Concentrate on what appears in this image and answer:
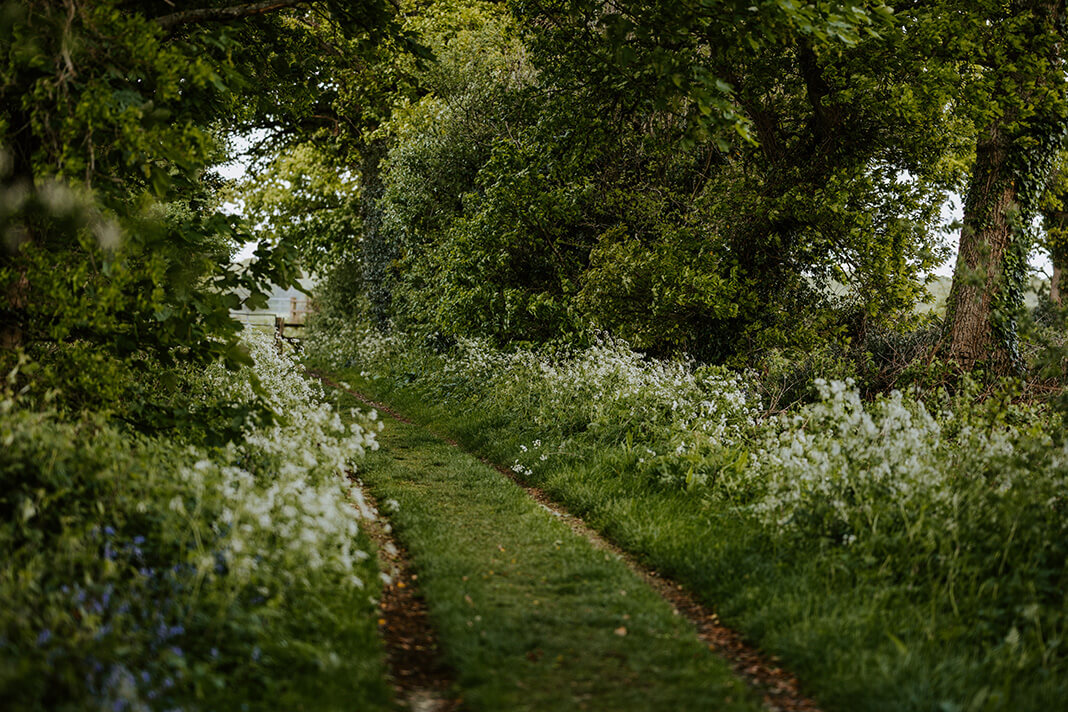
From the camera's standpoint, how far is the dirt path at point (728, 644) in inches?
178

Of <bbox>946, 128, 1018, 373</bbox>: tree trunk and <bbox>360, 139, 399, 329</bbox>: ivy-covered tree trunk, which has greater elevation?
<bbox>360, 139, 399, 329</bbox>: ivy-covered tree trunk

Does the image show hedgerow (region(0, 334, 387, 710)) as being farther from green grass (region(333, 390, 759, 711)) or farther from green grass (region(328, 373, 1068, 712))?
green grass (region(328, 373, 1068, 712))

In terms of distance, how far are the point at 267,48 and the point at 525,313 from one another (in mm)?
7694

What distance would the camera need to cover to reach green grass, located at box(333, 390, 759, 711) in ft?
14.5

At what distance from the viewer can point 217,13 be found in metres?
6.45

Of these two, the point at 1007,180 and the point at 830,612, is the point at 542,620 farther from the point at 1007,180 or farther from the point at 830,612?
the point at 1007,180

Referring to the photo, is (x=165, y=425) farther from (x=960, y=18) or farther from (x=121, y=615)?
(x=960, y=18)

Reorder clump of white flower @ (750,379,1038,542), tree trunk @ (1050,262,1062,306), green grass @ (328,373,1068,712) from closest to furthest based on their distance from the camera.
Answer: green grass @ (328,373,1068,712) < clump of white flower @ (750,379,1038,542) < tree trunk @ (1050,262,1062,306)

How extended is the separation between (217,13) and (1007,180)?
1057cm

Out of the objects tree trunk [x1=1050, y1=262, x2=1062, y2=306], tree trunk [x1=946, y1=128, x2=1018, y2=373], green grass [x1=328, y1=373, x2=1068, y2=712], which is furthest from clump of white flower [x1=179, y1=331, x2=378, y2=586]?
tree trunk [x1=946, y1=128, x2=1018, y2=373]

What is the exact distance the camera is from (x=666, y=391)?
1013 cm

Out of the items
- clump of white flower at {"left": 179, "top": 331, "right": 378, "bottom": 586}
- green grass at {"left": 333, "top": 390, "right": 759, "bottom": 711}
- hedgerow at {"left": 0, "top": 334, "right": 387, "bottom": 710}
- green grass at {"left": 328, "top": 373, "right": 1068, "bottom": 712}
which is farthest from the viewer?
clump of white flower at {"left": 179, "top": 331, "right": 378, "bottom": 586}

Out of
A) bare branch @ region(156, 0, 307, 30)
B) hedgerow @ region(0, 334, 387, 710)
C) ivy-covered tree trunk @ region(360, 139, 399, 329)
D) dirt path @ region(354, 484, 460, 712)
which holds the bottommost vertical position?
dirt path @ region(354, 484, 460, 712)

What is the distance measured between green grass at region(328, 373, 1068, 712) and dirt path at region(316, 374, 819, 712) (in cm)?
9
